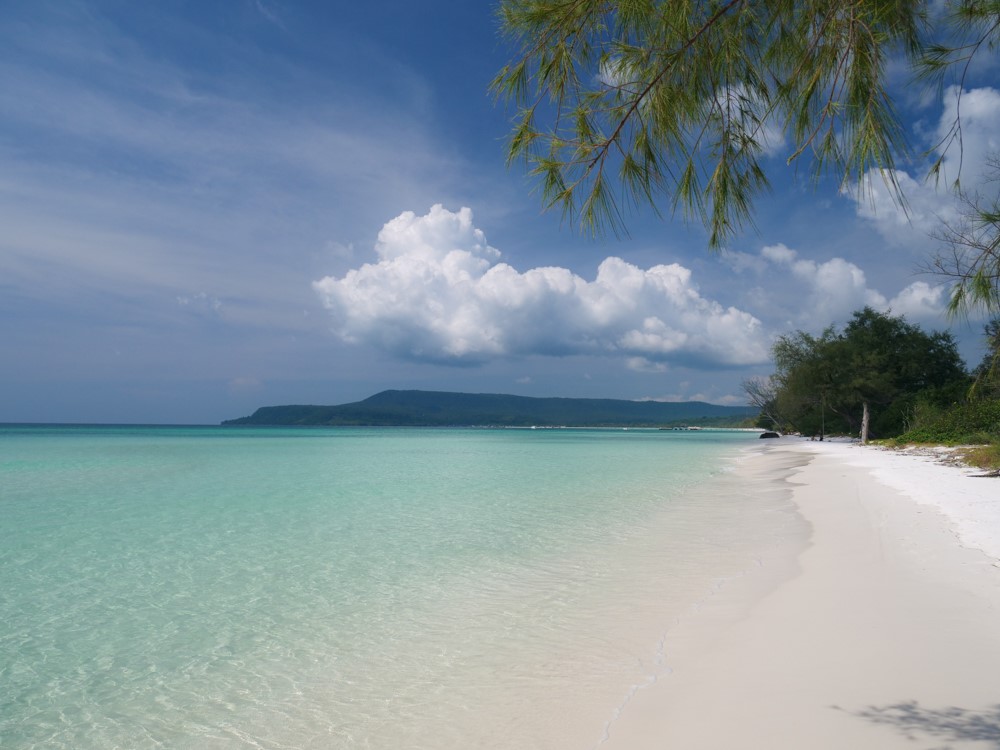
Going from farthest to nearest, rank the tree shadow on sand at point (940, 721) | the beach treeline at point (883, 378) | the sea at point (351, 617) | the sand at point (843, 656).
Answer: the beach treeline at point (883, 378) < the sea at point (351, 617) < the sand at point (843, 656) < the tree shadow on sand at point (940, 721)

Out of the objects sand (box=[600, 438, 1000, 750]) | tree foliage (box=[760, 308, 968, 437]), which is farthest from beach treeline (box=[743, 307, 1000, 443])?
sand (box=[600, 438, 1000, 750])

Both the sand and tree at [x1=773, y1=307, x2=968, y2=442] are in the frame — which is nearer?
the sand

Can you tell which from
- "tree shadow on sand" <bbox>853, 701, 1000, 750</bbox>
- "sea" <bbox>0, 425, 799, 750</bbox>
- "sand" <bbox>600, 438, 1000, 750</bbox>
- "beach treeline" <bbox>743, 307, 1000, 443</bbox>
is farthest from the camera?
"beach treeline" <bbox>743, 307, 1000, 443</bbox>

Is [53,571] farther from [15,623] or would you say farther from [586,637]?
[586,637]

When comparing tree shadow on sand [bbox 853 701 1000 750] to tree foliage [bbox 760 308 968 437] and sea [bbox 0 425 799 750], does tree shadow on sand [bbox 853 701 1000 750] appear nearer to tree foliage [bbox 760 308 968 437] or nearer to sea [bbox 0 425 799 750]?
sea [bbox 0 425 799 750]

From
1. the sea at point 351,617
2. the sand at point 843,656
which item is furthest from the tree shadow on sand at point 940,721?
the sea at point 351,617

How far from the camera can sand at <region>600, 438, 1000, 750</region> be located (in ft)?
8.92

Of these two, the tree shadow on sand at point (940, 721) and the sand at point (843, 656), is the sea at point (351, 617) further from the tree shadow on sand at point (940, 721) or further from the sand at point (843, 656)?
the tree shadow on sand at point (940, 721)

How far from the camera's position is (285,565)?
7062mm

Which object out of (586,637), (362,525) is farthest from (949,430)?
(586,637)

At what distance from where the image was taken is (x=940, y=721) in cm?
269

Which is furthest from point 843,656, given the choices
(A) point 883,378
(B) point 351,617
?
(A) point 883,378

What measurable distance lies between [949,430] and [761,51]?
28359mm

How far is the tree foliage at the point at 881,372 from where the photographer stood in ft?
123
